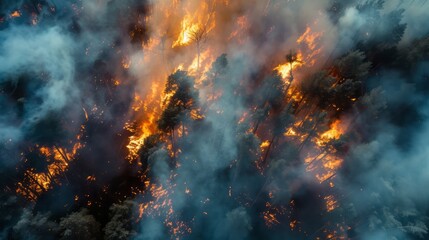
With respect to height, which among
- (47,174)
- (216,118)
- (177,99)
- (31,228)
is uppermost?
(216,118)

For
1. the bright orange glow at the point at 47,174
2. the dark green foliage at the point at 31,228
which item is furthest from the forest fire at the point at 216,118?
the dark green foliage at the point at 31,228

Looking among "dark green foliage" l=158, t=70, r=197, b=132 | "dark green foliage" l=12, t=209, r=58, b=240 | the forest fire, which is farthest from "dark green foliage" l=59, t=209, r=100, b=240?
"dark green foliage" l=158, t=70, r=197, b=132

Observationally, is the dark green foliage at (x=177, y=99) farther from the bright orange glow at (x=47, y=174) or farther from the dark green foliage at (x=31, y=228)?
the dark green foliage at (x=31, y=228)

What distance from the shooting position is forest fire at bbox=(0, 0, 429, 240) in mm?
23234

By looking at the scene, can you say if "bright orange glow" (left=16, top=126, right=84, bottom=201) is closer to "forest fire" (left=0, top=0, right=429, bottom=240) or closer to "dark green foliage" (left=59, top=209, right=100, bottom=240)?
"forest fire" (left=0, top=0, right=429, bottom=240)

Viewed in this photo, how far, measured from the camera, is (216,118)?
28656 millimetres

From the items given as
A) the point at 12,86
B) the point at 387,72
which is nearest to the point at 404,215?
the point at 387,72

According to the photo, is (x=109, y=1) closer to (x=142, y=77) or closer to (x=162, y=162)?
(x=142, y=77)

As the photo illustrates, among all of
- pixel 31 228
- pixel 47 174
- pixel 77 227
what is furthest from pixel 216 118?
pixel 31 228

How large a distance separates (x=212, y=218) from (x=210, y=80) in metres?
13.7

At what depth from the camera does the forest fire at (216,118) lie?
2323 cm

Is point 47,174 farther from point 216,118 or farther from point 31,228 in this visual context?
point 216,118

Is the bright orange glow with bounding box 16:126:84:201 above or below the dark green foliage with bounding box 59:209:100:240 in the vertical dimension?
above

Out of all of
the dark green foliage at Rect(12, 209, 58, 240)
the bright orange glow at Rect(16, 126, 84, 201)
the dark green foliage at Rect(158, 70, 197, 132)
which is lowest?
the dark green foliage at Rect(12, 209, 58, 240)
